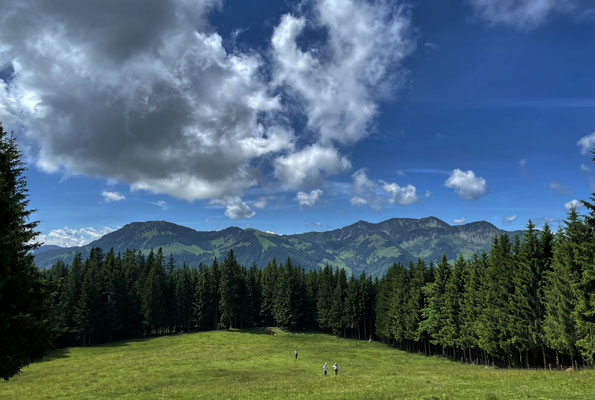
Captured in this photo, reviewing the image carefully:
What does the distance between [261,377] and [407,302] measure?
47.7 m

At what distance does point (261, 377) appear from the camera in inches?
1613

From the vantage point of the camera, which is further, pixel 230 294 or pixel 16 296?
pixel 230 294

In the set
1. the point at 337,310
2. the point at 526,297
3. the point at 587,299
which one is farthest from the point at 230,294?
the point at 587,299

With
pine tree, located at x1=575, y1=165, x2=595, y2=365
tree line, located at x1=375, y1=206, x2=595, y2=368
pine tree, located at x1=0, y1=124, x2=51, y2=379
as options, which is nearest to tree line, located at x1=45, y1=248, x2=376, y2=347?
tree line, located at x1=375, y1=206, x2=595, y2=368

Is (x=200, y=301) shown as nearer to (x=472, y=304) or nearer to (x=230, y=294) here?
(x=230, y=294)

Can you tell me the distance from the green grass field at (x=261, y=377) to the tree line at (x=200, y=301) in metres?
16.8

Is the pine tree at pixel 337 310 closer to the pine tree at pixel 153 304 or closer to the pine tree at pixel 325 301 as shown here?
the pine tree at pixel 325 301

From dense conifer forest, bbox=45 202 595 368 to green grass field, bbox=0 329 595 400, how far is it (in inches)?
250

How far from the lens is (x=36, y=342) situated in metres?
19.1

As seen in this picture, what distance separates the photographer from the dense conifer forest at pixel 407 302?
36.3 meters

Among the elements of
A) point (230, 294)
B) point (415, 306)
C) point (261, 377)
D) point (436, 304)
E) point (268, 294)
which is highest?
point (436, 304)

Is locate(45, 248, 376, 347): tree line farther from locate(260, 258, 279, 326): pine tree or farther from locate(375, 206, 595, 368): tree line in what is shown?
locate(375, 206, 595, 368): tree line

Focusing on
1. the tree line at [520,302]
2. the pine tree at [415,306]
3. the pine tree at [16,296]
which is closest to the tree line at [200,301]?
the pine tree at [415,306]

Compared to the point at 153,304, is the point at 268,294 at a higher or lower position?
higher
